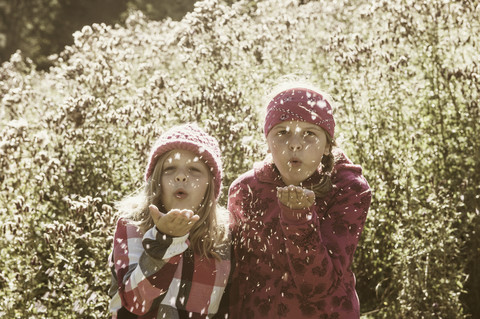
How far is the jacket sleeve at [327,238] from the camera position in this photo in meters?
2.52

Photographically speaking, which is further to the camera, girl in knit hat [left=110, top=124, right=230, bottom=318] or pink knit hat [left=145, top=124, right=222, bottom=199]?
pink knit hat [left=145, top=124, right=222, bottom=199]

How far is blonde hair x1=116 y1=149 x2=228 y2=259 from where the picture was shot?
2924mm

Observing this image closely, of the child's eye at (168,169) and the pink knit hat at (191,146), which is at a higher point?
the pink knit hat at (191,146)

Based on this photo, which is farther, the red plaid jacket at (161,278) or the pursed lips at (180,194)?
the pursed lips at (180,194)

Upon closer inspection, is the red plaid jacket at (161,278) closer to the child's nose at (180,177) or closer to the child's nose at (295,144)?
the child's nose at (180,177)

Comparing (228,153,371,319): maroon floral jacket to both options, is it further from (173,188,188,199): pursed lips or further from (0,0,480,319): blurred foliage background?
(0,0,480,319): blurred foliage background

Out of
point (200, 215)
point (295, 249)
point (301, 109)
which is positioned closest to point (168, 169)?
point (200, 215)

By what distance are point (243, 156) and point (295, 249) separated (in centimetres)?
232

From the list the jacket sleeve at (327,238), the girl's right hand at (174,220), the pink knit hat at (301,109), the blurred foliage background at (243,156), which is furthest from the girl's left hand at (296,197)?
the blurred foliage background at (243,156)

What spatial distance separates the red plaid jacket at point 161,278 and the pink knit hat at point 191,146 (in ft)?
1.07

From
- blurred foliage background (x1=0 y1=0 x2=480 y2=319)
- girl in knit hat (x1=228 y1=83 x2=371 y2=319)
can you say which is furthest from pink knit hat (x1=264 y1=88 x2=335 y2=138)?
blurred foliage background (x1=0 y1=0 x2=480 y2=319)

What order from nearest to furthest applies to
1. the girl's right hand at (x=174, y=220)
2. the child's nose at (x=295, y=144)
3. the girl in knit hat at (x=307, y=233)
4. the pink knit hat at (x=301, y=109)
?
the girl's right hand at (x=174, y=220) < the girl in knit hat at (x=307, y=233) < the child's nose at (x=295, y=144) < the pink knit hat at (x=301, y=109)

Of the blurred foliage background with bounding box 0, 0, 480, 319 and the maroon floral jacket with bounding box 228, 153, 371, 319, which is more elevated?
the blurred foliage background with bounding box 0, 0, 480, 319

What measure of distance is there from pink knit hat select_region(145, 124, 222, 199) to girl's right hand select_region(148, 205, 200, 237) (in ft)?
1.91
